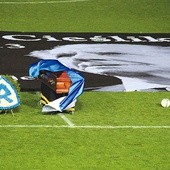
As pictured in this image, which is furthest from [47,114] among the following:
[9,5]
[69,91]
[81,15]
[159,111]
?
[9,5]

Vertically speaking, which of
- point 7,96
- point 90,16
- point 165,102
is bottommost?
point 90,16

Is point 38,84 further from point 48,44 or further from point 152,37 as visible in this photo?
point 152,37

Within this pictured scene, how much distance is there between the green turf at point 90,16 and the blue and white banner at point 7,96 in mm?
8421

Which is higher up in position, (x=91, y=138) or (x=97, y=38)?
(x=91, y=138)

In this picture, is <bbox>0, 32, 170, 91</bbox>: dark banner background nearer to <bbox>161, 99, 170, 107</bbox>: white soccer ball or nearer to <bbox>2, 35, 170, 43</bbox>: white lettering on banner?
<bbox>2, 35, 170, 43</bbox>: white lettering on banner

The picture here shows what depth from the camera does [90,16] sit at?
2269 centimetres

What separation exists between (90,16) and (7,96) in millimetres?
11666

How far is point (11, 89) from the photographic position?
11.2 metres

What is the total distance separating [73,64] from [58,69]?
3.76m

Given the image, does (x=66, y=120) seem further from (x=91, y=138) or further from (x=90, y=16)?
(x=90, y=16)

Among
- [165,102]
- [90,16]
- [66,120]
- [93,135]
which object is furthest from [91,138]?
[90,16]

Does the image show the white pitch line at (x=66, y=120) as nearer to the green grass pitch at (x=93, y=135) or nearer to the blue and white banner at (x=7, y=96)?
the green grass pitch at (x=93, y=135)

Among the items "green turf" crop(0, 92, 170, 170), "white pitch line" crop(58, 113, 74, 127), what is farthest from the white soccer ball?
"white pitch line" crop(58, 113, 74, 127)

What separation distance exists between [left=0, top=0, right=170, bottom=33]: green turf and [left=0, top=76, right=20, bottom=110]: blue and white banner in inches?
332
